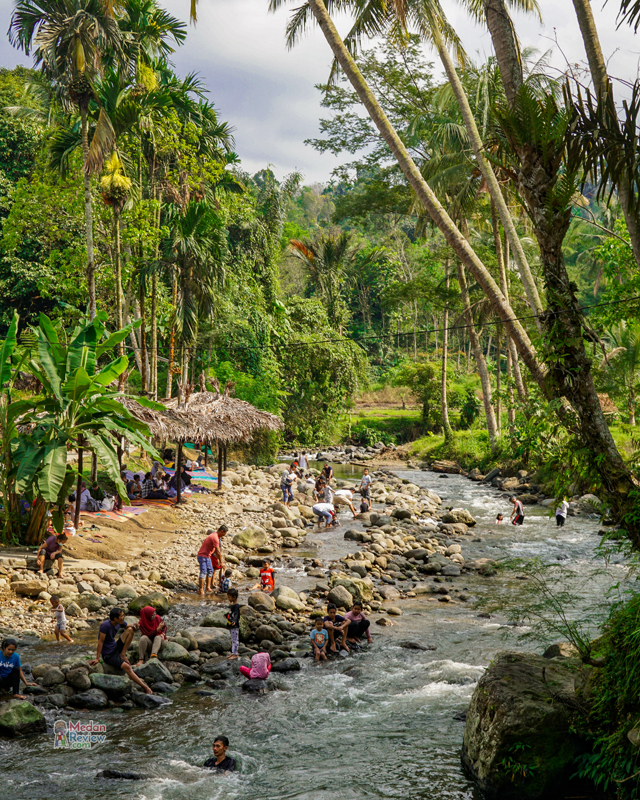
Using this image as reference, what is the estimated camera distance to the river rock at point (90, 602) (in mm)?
11148

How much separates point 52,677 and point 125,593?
3423 millimetres

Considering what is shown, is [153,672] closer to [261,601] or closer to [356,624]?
[261,601]

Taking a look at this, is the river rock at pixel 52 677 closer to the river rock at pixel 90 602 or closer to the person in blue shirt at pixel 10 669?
the person in blue shirt at pixel 10 669

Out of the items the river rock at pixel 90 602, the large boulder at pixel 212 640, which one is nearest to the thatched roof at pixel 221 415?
the river rock at pixel 90 602

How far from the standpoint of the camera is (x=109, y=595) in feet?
38.3

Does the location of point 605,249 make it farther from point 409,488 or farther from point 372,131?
point 372,131

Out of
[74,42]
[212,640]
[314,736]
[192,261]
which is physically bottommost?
[314,736]

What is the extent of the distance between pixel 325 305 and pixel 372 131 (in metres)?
13.7

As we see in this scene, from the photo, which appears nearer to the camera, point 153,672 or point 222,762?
point 222,762

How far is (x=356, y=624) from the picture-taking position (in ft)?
35.3

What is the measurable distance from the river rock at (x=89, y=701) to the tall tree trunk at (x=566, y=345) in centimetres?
642

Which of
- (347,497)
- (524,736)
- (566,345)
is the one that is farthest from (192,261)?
(524,736)

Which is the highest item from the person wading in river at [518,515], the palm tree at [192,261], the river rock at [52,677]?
the palm tree at [192,261]

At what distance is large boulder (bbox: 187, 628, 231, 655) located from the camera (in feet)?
33.1
